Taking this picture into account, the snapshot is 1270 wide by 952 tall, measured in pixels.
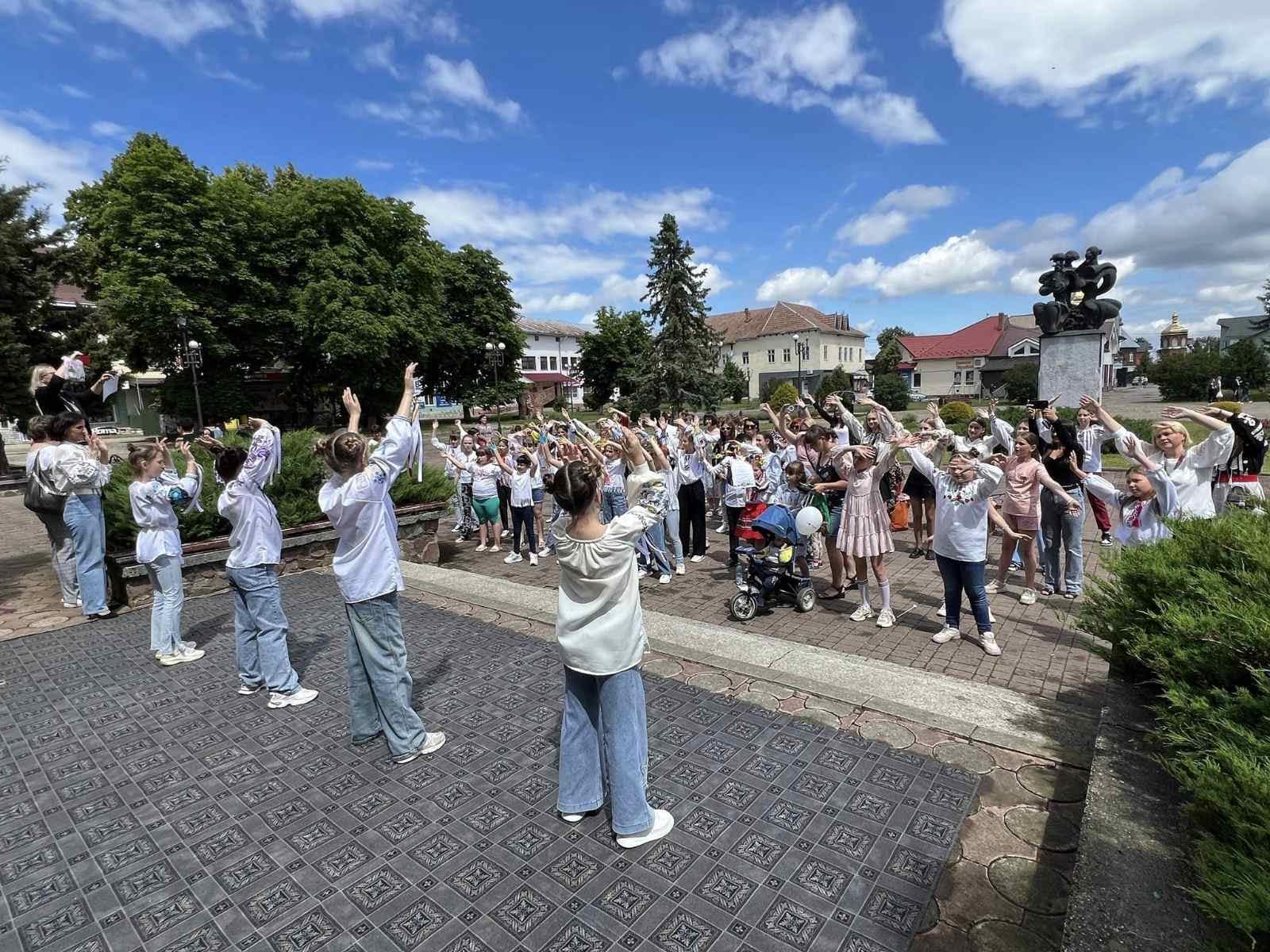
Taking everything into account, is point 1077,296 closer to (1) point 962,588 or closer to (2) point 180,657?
(1) point 962,588

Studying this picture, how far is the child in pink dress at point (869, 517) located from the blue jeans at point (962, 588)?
58cm

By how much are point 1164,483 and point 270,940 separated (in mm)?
6609

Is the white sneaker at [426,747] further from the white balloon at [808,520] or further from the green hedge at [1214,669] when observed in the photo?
the white balloon at [808,520]

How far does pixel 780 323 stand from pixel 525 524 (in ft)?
212

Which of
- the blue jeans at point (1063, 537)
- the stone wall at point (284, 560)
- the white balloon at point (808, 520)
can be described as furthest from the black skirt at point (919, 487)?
the stone wall at point (284, 560)

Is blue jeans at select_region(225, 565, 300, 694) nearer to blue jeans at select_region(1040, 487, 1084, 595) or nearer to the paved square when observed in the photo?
the paved square

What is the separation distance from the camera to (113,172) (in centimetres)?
2884

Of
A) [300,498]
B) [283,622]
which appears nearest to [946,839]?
[283,622]

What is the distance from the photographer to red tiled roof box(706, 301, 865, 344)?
68.1m

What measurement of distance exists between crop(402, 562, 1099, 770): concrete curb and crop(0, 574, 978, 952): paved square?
507 mm

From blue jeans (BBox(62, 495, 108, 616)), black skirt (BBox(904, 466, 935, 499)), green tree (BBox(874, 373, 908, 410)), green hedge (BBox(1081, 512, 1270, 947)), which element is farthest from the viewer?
green tree (BBox(874, 373, 908, 410))

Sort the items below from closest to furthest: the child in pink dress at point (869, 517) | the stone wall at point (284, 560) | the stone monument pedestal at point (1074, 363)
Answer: the child in pink dress at point (869, 517) → the stone wall at point (284, 560) → the stone monument pedestal at point (1074, 363)

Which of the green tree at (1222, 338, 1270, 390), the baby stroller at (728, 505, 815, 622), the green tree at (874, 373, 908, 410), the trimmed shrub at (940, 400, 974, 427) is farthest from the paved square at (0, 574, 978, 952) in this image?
the green tree at (1222, 338, 1270, 390)

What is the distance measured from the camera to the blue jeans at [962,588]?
220 inches
